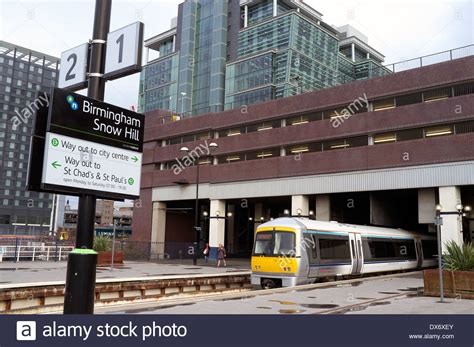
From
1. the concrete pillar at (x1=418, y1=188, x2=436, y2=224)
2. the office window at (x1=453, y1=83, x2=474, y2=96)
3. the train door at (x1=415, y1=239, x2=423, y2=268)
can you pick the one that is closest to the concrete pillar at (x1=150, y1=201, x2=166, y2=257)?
the train door at (x1=415, y1=239, x2=423, y2=268)

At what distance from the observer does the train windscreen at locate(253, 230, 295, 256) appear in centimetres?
2056

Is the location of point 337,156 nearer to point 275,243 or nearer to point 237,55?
point 275,243

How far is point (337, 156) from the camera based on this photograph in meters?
35.7

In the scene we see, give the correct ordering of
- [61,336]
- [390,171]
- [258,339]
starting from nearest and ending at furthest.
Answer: [61,336] < [258,339] < [390,171]

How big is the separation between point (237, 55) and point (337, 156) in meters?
53.7

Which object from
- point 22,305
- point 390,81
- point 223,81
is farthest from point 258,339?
point 223,81

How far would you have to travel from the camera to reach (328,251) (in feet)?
72.7

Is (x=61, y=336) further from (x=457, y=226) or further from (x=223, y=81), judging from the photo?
(x=223, y=81)

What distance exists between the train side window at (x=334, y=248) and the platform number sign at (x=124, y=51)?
17.4 metres

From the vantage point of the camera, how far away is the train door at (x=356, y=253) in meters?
24.0

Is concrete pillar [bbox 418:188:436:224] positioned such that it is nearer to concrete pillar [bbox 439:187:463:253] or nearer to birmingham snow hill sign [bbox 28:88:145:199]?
concrete pillar [bbox 439:187:463:253]

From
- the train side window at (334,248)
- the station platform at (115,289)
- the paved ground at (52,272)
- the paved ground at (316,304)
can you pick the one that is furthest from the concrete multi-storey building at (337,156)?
the paved ground at (316,304)

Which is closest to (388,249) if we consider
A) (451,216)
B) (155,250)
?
(451,216)

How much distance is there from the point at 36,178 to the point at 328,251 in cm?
1846
